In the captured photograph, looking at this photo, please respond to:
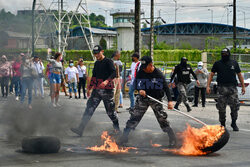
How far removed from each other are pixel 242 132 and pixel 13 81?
11287 millimetres

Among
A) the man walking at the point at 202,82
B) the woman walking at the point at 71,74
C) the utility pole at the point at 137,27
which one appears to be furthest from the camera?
the utility pole at the point at 137,27

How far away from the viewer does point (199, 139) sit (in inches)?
254

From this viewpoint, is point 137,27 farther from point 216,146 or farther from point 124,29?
point 124,29

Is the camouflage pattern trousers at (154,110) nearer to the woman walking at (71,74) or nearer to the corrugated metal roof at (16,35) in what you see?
the corrugated metal roof at (16,35)

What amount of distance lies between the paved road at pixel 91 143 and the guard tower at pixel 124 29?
72231 mm

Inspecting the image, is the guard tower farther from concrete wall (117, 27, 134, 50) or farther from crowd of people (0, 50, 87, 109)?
crowd of people (0, 50, 87, 109)

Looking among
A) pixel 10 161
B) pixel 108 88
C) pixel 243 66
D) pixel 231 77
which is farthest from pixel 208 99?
pixel 10 161

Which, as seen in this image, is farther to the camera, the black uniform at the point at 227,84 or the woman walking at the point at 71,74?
the woman walking at the point at 71,74

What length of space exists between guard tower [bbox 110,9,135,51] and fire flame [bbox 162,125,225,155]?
7563 centimetres

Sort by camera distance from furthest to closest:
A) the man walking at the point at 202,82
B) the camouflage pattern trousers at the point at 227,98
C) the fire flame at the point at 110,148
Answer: the man walking at the point at 202,82
the camouflage pattern trousers at the point at 227,98
the fire flame at the point at 110,148

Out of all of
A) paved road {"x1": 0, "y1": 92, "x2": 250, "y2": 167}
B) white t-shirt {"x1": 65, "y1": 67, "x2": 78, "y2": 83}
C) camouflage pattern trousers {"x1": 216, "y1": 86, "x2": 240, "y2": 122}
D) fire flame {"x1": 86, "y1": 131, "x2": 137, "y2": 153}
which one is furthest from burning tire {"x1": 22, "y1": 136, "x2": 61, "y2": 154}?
white t-shirt {"x1": 65, "y1": 67, "x2": 78, "y2": 83}

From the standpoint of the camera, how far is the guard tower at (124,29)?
83125 millimetres

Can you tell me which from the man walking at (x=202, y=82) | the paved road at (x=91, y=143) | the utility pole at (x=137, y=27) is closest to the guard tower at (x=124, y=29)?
the utility pole at (x=137, y=27)

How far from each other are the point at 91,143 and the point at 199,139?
6.54 feet
